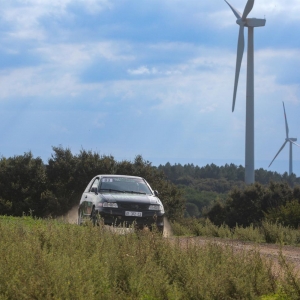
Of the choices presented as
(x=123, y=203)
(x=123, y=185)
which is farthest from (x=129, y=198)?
(x=123, y=185)

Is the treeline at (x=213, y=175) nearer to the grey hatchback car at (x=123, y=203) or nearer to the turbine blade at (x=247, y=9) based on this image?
the turbine blade at (x=247, y=9)

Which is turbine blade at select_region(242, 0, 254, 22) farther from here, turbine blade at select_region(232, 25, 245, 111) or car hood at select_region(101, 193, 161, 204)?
car hood at select_region(101, 193, 161, 204)

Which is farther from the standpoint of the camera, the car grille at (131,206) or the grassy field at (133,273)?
the car grille at (131,206)

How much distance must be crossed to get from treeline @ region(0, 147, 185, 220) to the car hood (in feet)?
69.2

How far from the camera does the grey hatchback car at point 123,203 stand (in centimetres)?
1738

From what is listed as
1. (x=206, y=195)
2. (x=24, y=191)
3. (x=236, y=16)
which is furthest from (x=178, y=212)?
(x=206, y=195)

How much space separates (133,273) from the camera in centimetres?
839

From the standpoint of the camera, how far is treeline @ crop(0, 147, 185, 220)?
39500 mm

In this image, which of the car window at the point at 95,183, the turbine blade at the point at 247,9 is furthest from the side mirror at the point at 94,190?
the turbine blade at the point at 247,9

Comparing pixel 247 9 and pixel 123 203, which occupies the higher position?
pixel 247 9

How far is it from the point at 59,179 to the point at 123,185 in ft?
76.2

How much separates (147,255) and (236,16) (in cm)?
4738

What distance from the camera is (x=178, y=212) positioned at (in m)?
43.6

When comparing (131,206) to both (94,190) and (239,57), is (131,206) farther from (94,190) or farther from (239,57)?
(239,57)
